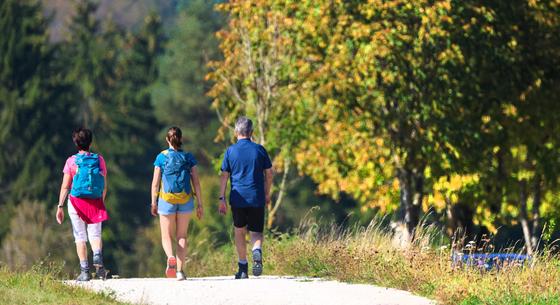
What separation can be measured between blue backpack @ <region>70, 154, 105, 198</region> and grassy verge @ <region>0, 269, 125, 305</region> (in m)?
Result: 0.99

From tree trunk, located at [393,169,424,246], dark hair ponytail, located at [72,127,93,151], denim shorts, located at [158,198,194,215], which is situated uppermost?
dark hair ponytail, located at [72,127,93,151]

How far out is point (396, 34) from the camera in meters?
23.8

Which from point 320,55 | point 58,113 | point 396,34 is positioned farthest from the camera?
point 58,113

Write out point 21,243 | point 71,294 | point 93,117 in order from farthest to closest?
1. point 93,117
2. point 21,243
3. point 71,294

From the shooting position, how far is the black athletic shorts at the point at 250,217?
15172mm

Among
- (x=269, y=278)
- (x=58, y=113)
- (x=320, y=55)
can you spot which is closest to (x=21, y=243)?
(x=58, y=113)

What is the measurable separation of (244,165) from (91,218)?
168 cm

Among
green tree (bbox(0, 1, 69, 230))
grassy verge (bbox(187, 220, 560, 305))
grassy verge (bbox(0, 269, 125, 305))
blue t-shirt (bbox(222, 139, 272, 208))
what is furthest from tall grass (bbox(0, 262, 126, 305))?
green tree (bbox(0, 1, 69, 230))

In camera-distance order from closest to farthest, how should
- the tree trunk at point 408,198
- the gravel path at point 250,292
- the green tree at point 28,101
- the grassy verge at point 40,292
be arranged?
the grassy verge at point 40,292 → the gravel path at point 250,292 → the tree trunk at point 408,198 → the green tree at point 28,101

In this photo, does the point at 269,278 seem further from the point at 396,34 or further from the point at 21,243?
the point at 21,243

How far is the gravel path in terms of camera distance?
1291cm

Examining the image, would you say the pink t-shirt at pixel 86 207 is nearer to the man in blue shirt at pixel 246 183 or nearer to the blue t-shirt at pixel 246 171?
the man in blue shirt at pixel 246 183

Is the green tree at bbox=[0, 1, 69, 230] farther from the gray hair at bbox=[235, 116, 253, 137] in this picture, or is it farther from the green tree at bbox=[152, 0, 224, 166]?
the gray hair at bbox=[235, 116, 253, 137]

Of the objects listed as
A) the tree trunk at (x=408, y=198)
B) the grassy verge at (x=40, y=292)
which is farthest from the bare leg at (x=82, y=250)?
the tree trunk at (x=408, y=198)
